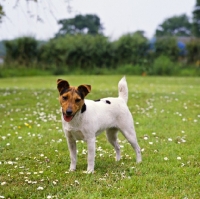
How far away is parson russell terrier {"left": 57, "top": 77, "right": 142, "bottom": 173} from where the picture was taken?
5.16m

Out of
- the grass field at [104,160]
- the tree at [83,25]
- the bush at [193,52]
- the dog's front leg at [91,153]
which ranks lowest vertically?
the grass field at [104,160]

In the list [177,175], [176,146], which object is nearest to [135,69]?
[176,146]

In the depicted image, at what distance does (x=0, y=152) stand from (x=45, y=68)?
1020 inches

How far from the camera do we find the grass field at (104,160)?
4.89m

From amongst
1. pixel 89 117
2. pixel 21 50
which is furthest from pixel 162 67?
pixel 89 117

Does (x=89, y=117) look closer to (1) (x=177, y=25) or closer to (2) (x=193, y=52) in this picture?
(2) (x=193, y=52)

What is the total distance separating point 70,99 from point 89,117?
637 millimetres

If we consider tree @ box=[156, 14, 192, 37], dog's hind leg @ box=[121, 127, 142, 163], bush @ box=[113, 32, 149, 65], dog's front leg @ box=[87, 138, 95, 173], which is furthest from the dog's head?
tree @ box=[156, 14, 192, 37]

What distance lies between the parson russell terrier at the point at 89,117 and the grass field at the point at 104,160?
411 mm

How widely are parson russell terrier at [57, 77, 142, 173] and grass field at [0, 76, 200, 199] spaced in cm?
41

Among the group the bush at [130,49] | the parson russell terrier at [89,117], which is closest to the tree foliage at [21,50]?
the bush at [130,49]

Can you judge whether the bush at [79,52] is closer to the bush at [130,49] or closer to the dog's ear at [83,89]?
the bush at [130,49]

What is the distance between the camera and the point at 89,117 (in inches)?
221

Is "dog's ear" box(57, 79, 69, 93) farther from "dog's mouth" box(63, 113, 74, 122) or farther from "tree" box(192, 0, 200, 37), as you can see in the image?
"tree" box(192, 0, 200, 37)
